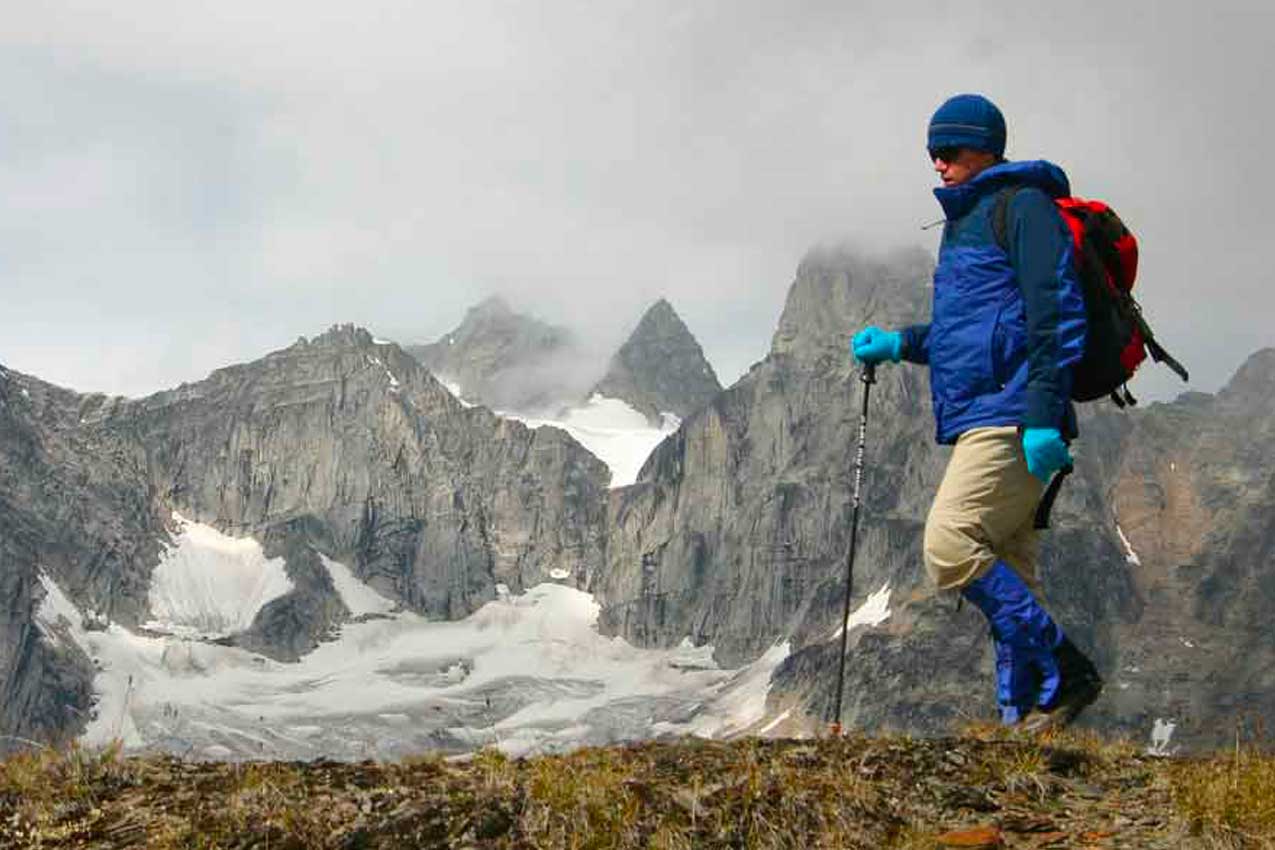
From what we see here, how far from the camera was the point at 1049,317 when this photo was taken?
1028 cm

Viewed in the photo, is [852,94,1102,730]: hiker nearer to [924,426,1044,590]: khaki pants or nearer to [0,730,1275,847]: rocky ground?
[924,426,1044,590]: khaki pants

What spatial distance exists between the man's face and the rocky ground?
4.04 metres

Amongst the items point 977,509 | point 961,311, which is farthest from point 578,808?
point 961,311

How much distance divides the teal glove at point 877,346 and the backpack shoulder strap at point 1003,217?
157cm

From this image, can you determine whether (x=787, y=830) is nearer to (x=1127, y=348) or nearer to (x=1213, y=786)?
(x=1213, y=786)

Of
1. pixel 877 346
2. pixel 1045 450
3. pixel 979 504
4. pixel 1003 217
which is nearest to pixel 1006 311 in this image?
pixel 1003 217

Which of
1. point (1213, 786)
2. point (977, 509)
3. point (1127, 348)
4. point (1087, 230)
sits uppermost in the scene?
point (1087, 230)

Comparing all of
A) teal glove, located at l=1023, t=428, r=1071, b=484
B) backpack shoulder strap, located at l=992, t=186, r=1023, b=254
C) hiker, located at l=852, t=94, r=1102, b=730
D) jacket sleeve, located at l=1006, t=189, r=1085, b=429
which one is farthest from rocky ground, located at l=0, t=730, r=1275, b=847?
backpack shoulder strap, located at l=992, t=186, r=1023, b=254

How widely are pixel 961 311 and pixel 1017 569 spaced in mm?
1838

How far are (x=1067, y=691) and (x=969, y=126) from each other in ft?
13.0

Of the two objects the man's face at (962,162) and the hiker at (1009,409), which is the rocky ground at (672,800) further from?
the man's face at (962,162)

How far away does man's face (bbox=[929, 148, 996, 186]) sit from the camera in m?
11.5

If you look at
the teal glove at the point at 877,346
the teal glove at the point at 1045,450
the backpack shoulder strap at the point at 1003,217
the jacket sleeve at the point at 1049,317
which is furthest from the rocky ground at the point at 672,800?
the teal glove at the point at 877,346

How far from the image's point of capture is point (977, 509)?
10805 mm
